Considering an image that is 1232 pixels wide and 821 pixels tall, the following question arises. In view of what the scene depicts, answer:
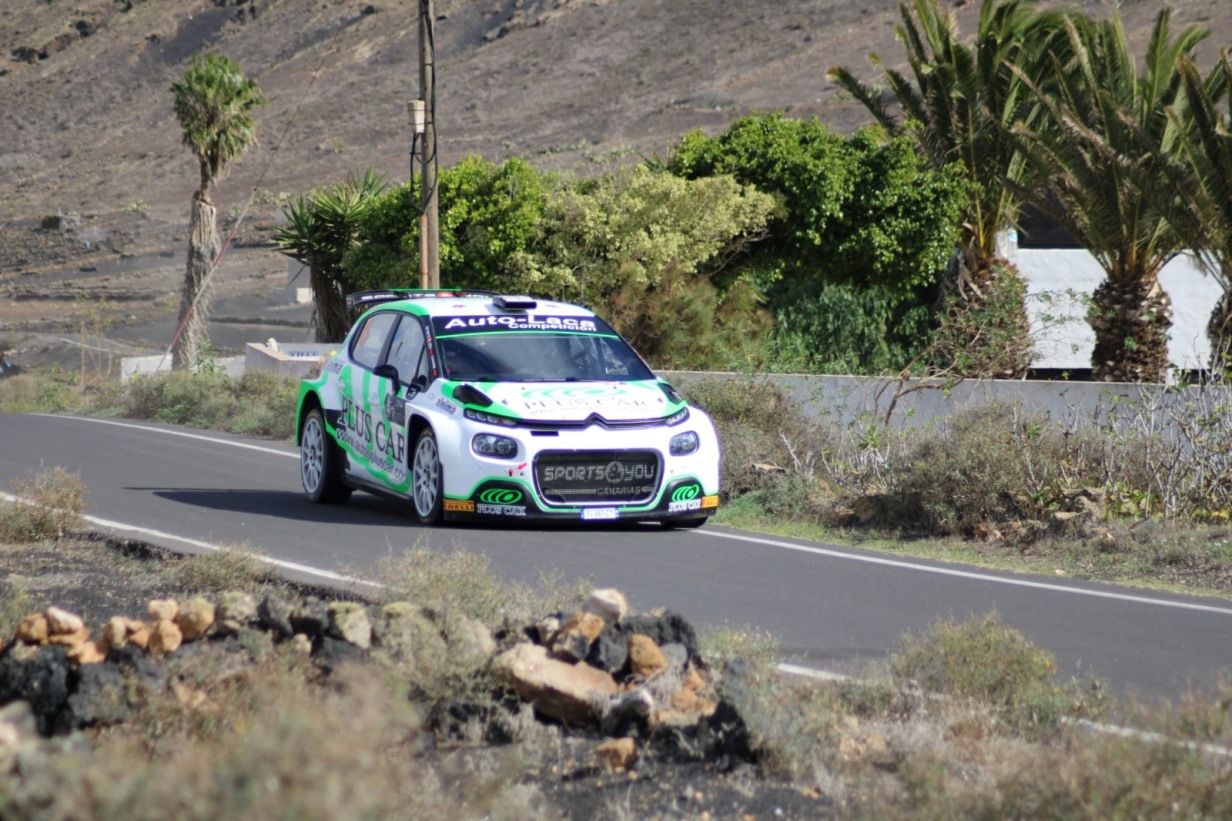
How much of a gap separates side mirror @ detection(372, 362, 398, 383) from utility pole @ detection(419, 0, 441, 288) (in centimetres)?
1014

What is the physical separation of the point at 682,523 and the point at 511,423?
183 cm

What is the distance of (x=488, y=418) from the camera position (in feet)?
38.8

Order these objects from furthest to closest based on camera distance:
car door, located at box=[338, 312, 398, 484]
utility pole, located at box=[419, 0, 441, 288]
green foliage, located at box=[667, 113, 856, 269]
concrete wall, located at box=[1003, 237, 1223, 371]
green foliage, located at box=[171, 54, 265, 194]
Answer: green foliage, located at box=[171, 54, 265, 194] → concrete wall, located at box=[1003, 237, 1223, 371] → green foliage, located at box=[667, 113, 856, 269] → utility pole, located at box=[419, 0, 441, 288] → car door, located at box=[338, 312, 398, 484]

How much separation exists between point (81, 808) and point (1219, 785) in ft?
9.76

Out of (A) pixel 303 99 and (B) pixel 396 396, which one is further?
(A) pixel 303 99

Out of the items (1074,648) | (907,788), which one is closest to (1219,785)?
(907,788)

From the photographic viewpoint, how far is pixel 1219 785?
4512 mm

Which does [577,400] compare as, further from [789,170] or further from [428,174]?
[789,170]

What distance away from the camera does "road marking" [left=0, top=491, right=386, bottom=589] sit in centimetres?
916

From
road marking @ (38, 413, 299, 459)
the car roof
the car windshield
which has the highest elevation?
the car roof

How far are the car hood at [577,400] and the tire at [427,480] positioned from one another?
0.58 meters

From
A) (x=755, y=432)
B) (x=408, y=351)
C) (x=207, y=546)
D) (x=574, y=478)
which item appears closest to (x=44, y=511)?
(x=207, y=546)

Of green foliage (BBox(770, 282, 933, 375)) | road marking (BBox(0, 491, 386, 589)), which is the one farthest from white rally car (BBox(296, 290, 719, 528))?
green foliage (BBox(770, 282, 933, 375))

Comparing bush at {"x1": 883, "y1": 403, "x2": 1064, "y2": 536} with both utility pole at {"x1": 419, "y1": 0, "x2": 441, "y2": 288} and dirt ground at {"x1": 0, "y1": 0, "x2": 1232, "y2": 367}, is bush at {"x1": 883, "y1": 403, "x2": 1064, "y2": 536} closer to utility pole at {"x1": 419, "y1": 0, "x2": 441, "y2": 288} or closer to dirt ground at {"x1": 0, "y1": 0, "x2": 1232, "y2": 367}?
utility pole at {"x1": 419, "y1": 0, "x2": 441, "y2": 288}
